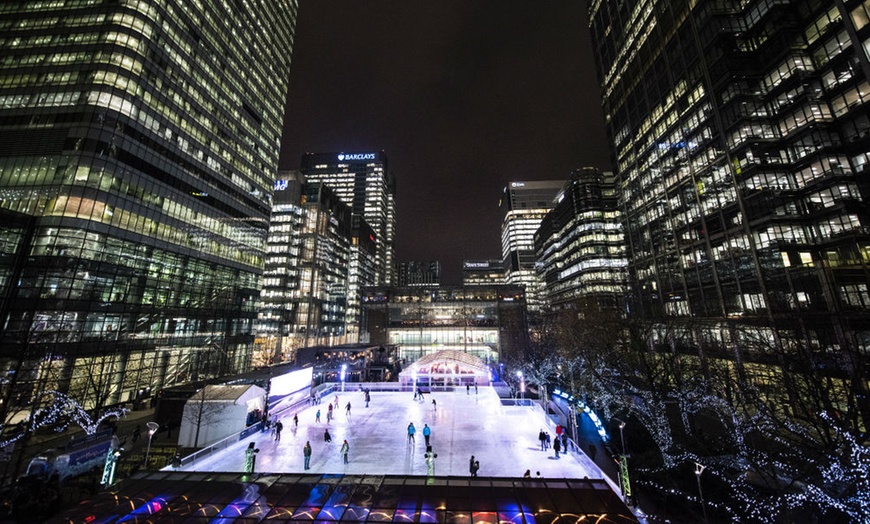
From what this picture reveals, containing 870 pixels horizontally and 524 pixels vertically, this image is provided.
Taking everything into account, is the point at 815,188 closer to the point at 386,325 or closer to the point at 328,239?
the point at 386,325

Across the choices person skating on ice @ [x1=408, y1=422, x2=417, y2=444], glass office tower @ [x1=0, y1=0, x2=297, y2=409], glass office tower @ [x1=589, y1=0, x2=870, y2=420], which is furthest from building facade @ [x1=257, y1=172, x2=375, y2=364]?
glass office tower @ [x1=589, y1=0, x2=870, y2=420]

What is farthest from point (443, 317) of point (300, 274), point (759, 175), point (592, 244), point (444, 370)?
point (759, 175)

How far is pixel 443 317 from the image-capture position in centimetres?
9956

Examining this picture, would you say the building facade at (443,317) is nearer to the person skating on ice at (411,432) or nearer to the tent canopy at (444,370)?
the tent canopy at (444,370)

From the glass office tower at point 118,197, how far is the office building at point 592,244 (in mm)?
77087

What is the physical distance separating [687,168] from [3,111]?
94374mm

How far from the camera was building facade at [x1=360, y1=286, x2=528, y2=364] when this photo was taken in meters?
96.4

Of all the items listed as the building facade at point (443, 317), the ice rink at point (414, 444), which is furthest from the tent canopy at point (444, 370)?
the building facade at point (443, 317)

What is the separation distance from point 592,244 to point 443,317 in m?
45.5

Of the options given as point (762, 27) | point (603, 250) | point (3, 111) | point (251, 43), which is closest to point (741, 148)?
point (762, 27)

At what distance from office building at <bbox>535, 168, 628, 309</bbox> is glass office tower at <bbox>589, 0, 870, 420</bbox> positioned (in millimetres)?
18648

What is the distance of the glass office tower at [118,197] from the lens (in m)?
33.3

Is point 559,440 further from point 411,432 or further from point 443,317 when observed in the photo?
point 443,317

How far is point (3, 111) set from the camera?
39.7m
